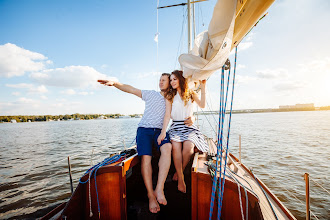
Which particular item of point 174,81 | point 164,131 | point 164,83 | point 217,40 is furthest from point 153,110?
point 217,40

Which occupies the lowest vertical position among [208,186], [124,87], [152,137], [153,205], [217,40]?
[153,205]

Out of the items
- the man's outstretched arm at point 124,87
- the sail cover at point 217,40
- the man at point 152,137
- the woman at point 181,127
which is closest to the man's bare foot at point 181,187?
the woman at point 181,127

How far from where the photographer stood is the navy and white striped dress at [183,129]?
2424 millimetres

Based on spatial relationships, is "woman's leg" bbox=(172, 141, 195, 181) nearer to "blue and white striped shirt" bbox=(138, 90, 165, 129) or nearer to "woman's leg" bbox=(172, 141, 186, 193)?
"woman's leg" bbox=(172, 141, 186, 193)

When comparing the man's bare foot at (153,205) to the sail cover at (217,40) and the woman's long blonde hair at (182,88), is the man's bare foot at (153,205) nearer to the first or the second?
the woman's long blonde hair at (182,88)

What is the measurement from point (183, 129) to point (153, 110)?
1.94 ft

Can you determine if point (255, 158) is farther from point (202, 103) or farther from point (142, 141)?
point (142, 141)

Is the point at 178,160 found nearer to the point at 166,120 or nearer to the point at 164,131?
the point at 164,131

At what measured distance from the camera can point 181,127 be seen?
2627 mm

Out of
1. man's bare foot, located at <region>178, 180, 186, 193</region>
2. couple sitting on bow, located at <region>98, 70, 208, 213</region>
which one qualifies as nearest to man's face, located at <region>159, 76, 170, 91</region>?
couple sitting on bow, located at <region>98, 70, 208, 213</region>

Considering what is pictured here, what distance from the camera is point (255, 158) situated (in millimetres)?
7645

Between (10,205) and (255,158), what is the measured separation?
9.10 meters

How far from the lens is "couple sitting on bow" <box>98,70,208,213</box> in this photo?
2.09 m

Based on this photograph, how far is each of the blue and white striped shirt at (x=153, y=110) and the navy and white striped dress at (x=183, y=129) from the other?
0.31 m
